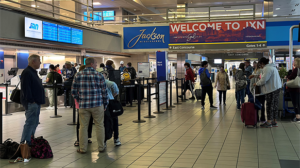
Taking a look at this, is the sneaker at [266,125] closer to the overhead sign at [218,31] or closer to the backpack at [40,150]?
the backpack at [40,150]

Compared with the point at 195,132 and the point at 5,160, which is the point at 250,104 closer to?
the point at 195,132

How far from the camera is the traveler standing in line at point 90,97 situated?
4.63 metres

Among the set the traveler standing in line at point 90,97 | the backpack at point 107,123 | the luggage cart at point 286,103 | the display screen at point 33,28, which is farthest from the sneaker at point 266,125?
the display screen at point 33,28

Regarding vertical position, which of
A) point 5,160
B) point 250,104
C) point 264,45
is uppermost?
point 264,45

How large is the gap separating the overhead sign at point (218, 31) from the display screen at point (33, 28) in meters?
7.89

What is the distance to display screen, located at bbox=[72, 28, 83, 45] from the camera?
1317cm

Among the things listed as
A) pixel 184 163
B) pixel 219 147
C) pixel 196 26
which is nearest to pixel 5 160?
pixel 184 163

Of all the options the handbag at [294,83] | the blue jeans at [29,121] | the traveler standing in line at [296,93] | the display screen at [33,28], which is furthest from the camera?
the display screen at [33,28]

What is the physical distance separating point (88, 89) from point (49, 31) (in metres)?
7.71

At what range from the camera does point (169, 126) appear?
722 cm

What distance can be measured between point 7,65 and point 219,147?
1260 cm

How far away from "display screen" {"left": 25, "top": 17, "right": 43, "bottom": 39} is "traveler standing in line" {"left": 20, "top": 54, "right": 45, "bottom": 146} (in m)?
6.29

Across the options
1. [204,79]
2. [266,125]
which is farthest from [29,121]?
[204,79]

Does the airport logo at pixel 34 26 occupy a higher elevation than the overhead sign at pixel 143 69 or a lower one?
higher
